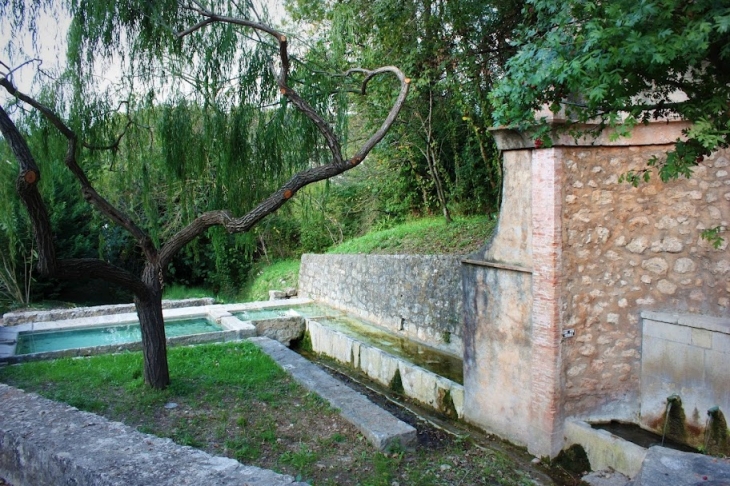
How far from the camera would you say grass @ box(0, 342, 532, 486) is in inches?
176

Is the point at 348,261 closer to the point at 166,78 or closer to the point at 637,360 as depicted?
the point at 166,78

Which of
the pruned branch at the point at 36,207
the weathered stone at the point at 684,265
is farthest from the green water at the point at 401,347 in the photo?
the pruned branch at the point at 36,207

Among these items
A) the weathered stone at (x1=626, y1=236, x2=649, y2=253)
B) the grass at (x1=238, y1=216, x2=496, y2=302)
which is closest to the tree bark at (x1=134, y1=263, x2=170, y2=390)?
the weathered stone at (x1=626, y1=236, x2=649, y2=253)

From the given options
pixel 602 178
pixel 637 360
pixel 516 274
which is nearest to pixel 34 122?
pixel 516 274

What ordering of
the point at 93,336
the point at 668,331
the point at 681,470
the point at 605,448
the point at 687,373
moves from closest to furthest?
the point at 681,470, the point at 605,448, the point at 687,373, the point at 668,331, the point at 93,336

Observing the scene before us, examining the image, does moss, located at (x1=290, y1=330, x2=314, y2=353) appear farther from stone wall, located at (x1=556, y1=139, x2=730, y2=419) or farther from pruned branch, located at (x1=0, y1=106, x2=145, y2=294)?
stone wall, located at (x1=556, y1=139, x2=730, y2=419)

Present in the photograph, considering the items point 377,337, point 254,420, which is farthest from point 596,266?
point 377,337

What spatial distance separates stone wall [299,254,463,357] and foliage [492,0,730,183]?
5.82m

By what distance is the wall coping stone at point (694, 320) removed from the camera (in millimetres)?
4562

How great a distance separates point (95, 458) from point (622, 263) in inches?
187

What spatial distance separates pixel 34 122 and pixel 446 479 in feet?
18.8

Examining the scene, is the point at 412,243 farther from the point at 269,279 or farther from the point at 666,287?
the point at 666,287

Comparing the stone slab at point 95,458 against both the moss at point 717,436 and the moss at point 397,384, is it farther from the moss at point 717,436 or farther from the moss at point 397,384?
the moss at point 397,384

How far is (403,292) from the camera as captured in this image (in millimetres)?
10016
